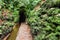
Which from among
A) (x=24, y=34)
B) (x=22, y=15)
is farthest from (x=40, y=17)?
(x=22, y=15)

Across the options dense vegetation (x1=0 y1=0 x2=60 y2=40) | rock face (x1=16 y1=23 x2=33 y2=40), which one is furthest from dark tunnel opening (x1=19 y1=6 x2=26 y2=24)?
rock face (x1=16 y1=23 x2=33 y2=40)

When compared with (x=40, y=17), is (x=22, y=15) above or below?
below

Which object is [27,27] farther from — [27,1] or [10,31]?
[27,1]

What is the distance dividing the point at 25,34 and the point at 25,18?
14.2 feet

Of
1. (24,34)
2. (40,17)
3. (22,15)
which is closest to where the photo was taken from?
(24,34)

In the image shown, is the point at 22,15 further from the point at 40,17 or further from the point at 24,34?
the point at 24,34

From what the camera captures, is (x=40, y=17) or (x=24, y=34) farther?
(x=40, y=17)

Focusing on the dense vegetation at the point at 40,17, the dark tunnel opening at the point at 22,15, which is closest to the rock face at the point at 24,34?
the dense vegetation at the point at 40,17

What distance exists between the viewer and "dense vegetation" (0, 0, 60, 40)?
10.2m

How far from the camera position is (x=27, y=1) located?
17766 millimetres

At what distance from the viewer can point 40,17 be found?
13.1 meters

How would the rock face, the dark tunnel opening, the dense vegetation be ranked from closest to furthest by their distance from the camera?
the dense vegetation
the rock face
the dark tunnel opening

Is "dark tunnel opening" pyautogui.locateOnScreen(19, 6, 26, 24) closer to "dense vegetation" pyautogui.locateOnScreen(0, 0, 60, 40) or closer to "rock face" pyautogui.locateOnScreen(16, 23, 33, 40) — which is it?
"dense vegetation" pyautogui.locateOnScreen(0, 0, 60, 40)

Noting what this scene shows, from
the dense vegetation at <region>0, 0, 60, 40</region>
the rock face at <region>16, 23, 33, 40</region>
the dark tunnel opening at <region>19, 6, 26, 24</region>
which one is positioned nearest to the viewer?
the dense vegetation at <region>0, 0, 60, 40</region>
